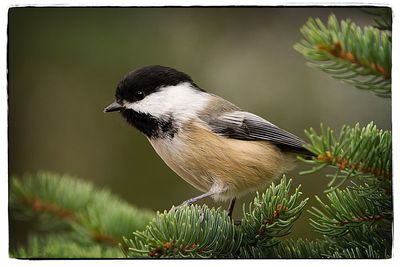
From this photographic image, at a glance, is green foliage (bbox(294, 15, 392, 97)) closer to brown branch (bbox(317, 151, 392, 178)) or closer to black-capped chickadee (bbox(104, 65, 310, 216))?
brown branch (bbox(317, 151, 392, 178))

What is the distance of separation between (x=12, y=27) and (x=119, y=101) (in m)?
0.22

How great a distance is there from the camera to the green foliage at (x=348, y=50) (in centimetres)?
70

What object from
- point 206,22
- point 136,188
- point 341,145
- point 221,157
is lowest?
point 136,188

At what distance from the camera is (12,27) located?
93cm

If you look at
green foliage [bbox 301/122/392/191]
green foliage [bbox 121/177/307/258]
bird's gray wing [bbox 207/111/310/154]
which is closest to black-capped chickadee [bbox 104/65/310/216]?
bird's gray wing [bbox 207/111/310/154]

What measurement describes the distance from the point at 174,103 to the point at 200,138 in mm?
80

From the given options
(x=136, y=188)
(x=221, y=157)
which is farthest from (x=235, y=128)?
(x=136, y=188)

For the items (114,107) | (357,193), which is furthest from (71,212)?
(357,193)

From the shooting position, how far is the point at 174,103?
39.4 inches

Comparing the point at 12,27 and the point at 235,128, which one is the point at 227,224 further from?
the point at 12,27

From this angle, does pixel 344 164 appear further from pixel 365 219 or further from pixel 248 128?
pixel 248 128

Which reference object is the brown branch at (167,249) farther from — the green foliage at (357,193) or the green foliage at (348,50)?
the green foliage at (348,50)

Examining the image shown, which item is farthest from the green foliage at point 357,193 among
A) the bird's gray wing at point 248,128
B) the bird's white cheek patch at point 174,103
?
the bird's white cheek patch at point 174,103

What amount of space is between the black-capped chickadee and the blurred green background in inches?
1.5
